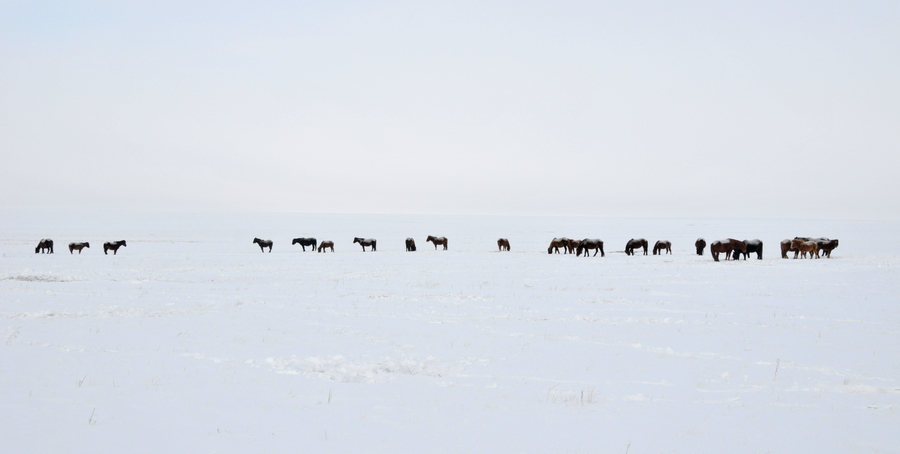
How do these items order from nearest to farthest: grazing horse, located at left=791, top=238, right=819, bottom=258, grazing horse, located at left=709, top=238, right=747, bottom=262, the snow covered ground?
the snow covered ground
grazing horse, located at left=791, top=238, right=819, bottom=258
grazing horse, located at left=709, top=238, right=747, bottom=262

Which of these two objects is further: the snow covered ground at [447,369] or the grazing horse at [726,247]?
the grazing horse at [726,247]

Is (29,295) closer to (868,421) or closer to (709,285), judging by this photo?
(868,421)

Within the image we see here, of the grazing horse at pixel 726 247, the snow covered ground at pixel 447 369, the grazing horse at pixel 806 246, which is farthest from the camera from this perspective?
the grazing horse at pixel 726 247

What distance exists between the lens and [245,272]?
2438cm

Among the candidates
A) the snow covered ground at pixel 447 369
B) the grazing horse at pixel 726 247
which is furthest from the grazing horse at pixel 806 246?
the snow covered ground at pixel 447 369

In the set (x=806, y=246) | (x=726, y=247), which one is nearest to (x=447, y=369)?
(x=726, y=247)

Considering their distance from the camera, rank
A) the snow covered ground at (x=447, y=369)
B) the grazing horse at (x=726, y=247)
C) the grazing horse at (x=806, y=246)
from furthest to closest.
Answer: the grazing horse at (x=726, y=247) → the grazing horse at (x=806, y=246) → the snow covered ground at (x=447, y=369)

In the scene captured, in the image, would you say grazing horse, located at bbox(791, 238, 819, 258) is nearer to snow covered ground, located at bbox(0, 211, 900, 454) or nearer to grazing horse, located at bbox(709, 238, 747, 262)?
grazing horse, located at bbox(709, 238, 747, 262)

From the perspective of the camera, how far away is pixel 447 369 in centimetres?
904

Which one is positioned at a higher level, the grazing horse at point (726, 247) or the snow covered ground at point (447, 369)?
the grazing horse at point (726, 247)

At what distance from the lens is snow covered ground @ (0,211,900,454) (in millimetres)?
6004

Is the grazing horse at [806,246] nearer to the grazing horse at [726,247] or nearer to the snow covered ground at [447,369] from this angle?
the grazing horse at [726,247]

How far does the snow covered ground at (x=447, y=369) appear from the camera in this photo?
6.00 meters

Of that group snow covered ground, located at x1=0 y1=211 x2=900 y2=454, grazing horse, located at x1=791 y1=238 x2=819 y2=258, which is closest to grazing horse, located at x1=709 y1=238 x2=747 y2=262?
grazing horse, located at x1=791 y1=238 x2=819 y2=258
